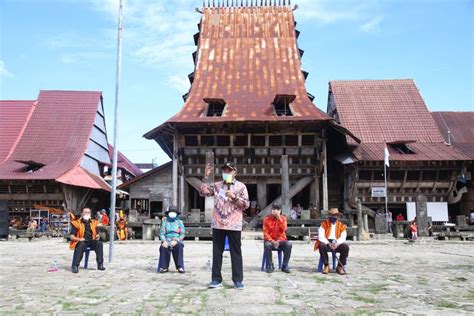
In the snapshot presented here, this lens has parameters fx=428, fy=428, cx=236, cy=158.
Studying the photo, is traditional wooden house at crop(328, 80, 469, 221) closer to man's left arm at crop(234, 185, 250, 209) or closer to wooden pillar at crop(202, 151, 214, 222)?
wooden pillar at crop(202, 151, 214, 222)

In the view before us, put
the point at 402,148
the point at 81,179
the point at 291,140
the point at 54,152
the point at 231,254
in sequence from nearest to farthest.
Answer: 1. the point at 231,254
2. the point at 291,140
3. the point at 402,148
4. the point at 81,179
5. the point at 54,152

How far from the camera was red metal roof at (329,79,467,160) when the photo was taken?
2247cm

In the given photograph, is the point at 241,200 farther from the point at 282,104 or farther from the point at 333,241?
the point at 282,104

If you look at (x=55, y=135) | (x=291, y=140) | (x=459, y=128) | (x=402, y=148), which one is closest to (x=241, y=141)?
(x=291, y=140)

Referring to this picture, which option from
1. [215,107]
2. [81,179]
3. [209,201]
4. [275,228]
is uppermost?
[215,107]

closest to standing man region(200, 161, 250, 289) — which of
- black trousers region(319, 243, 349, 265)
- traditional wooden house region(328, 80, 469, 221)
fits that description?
black trousers region(319, 243, 349, 265)

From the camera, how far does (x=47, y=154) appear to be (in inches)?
980

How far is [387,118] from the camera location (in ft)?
82.0

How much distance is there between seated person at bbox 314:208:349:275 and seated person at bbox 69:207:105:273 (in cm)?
392

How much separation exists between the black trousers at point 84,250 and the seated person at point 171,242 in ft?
3.99

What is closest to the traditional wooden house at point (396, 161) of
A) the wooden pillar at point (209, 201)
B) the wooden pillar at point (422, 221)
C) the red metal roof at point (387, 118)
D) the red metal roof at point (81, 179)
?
the red metal roof at point (387, 118)

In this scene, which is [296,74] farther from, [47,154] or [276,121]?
[47,154]

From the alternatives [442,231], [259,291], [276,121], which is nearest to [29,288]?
[259,291]

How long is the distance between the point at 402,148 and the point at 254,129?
828cm
